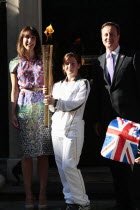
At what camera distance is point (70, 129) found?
5754mm

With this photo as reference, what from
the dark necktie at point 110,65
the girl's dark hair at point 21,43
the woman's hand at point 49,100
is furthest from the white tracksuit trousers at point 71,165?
the girl's dark hair at point 21,43

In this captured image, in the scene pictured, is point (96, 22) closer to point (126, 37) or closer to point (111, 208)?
point (126, 37)

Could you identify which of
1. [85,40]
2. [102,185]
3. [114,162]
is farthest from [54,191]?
[85,40]

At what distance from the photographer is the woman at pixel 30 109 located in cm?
603

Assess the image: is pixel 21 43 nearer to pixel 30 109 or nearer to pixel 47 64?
pixel 47 64

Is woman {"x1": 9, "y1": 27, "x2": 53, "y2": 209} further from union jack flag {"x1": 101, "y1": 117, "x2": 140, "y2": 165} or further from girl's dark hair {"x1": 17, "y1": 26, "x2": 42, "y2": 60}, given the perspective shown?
union jack flag {"x1": 101, "y1": 117, "x2": 140, "y2": 165}

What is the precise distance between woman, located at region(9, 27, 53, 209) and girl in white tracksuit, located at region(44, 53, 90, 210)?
0.23 meters

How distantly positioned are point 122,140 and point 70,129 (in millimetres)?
802

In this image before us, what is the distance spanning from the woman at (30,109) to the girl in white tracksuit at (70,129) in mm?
235

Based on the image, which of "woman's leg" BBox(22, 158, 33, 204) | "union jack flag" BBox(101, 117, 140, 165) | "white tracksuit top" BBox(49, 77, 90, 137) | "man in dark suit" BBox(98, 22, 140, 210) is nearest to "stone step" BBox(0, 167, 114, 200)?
"woman's leg" BBox(22, 158, 33, 204)

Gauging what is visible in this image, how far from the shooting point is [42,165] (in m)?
6.11

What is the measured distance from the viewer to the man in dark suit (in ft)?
17.9

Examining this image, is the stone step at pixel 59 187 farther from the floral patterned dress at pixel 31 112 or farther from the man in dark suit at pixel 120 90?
the man in dark suit at pixel 120 90

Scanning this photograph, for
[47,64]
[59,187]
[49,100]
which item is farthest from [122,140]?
[59,187]
